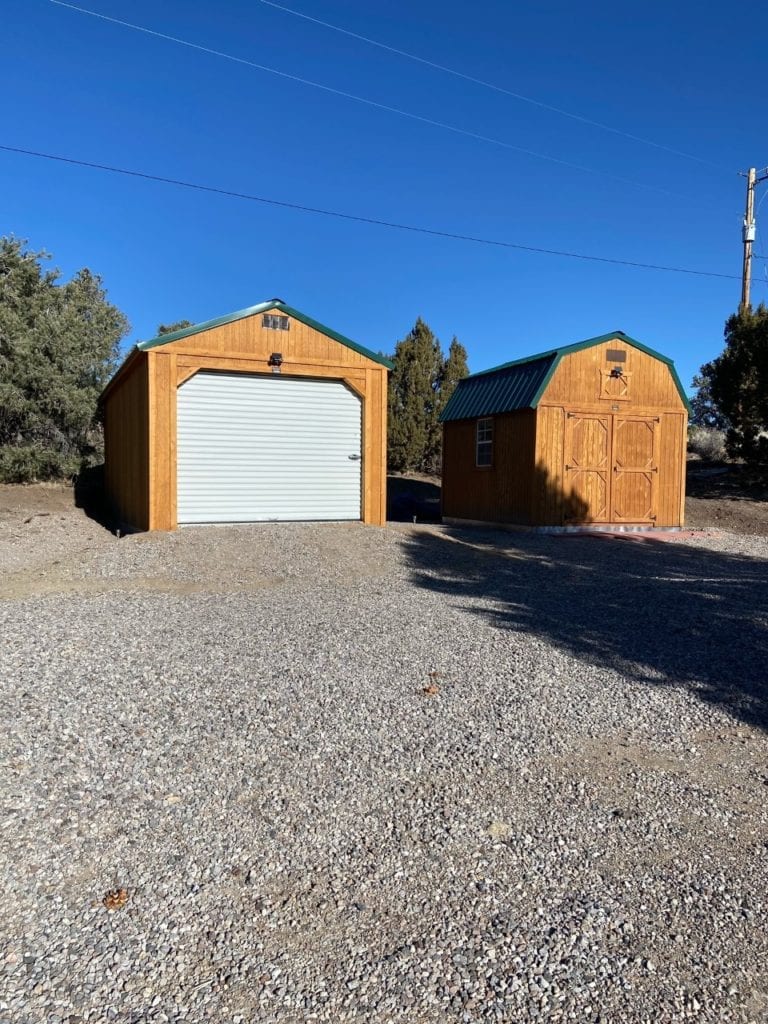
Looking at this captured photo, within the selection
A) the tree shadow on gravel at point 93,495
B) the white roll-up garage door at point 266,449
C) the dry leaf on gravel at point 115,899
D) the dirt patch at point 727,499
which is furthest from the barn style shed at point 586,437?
the dry leaf on gravel at point 115,899

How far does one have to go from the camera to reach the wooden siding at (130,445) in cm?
1139

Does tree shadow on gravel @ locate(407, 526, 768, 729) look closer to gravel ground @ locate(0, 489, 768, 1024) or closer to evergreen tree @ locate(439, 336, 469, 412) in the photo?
gravel ground @ locate(0, 489, 768, 1024)

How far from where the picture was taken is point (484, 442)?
1547cm

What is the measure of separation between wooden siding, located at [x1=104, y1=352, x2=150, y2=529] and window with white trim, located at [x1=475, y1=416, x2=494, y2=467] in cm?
722

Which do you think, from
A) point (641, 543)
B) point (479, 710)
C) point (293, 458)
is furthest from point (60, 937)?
point (641, 543)

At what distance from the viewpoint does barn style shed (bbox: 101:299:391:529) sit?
10984mm

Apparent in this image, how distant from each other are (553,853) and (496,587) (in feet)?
18.0

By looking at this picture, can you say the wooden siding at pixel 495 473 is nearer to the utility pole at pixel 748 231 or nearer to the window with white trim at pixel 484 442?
the window with white trim at pixel 484 442

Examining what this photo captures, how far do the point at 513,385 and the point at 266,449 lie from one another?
5.64 m

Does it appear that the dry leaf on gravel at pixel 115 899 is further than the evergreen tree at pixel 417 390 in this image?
No

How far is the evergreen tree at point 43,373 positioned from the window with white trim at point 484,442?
10683mm

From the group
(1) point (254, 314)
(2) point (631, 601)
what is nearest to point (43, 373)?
(1) point (254, 314)

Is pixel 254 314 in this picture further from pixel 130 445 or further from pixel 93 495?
pixel 93 495

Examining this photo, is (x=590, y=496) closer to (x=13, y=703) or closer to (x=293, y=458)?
(x=293, y=458)
